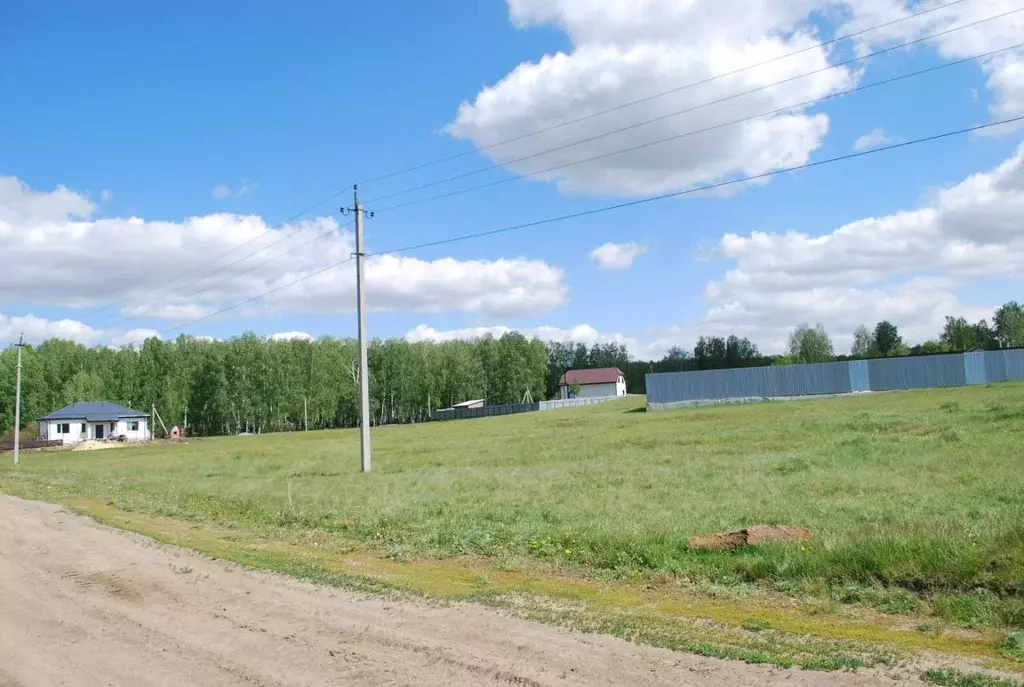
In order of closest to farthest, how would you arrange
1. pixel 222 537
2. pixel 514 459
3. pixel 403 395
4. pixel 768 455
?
pixel 222 537, pixel 768 455, pixel 514 459, pixel 403 395

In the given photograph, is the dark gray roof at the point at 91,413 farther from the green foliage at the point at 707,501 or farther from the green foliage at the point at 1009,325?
the green foliage at the point at 1009,325

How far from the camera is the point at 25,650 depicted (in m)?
7.64

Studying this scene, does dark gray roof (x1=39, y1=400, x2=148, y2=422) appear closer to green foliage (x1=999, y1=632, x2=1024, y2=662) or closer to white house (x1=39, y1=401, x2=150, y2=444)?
white house (x1=39, y1=401, x2=150, y2=444)

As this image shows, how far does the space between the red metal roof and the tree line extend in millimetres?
14289

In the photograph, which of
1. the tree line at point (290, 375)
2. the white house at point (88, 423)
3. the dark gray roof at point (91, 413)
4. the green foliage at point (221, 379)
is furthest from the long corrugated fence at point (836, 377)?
the dark gray roof at point (91, 413)

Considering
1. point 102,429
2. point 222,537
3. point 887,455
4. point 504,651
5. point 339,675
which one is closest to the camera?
point 339,675

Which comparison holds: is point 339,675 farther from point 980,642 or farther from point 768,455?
point 768,455

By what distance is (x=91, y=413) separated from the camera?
90625 mm

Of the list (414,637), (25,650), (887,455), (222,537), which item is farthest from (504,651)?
(887,455)

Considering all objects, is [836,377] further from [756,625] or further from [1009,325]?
[1009,325]

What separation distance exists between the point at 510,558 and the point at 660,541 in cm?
233

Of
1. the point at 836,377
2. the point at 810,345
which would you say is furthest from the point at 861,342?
the point at 836,377

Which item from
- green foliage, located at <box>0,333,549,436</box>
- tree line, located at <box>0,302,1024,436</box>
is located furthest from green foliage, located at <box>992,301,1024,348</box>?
green foliage, located at <box>0,333,549,436</box>

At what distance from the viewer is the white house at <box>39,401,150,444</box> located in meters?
89.4
